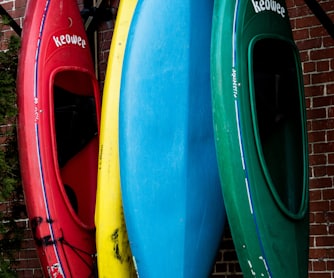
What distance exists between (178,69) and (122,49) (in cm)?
33

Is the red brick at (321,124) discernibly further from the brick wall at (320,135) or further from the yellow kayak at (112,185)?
the yellow kayak at (112,185)

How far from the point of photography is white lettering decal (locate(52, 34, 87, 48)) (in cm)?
498

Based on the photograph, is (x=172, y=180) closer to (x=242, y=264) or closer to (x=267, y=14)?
(x=242, y=264)

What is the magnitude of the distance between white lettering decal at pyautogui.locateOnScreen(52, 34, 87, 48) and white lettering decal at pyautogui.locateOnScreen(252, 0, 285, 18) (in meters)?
1.23

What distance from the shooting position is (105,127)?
449cm

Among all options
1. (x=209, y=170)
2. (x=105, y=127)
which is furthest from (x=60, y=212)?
(x=209, y=170)

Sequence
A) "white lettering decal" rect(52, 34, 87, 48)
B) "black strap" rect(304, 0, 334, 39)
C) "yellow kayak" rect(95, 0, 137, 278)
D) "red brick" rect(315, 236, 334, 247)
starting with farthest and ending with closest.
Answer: "white lettering decal" rect(52, 34, 87, 48) → "red brick" rect(315, 236, 334, 247) → "black strap" rect(304, 0, 334, 39) → "yellow kayak" rect(95, 0, 137, 278)

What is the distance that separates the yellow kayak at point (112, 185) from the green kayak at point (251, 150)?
667 mm

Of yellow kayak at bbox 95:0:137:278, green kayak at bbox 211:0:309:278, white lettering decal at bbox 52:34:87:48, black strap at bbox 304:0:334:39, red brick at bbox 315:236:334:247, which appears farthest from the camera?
white lettering decal at bbox 52:34:87:48

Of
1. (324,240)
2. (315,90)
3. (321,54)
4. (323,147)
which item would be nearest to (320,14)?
(321,54)

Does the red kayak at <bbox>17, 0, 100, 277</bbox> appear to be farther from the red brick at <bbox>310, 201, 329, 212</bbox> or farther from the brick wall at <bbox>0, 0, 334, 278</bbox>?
the red brick at <bbox>310, 201, 329, 212</bbox>

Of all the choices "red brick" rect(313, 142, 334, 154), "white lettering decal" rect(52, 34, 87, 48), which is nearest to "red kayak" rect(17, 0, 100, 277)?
"white lettering decal" rect(52, 34, 87, 48)

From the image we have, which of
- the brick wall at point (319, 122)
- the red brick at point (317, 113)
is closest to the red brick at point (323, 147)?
the brick wall at point (319, 122)

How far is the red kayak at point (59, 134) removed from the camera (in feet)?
15.4
